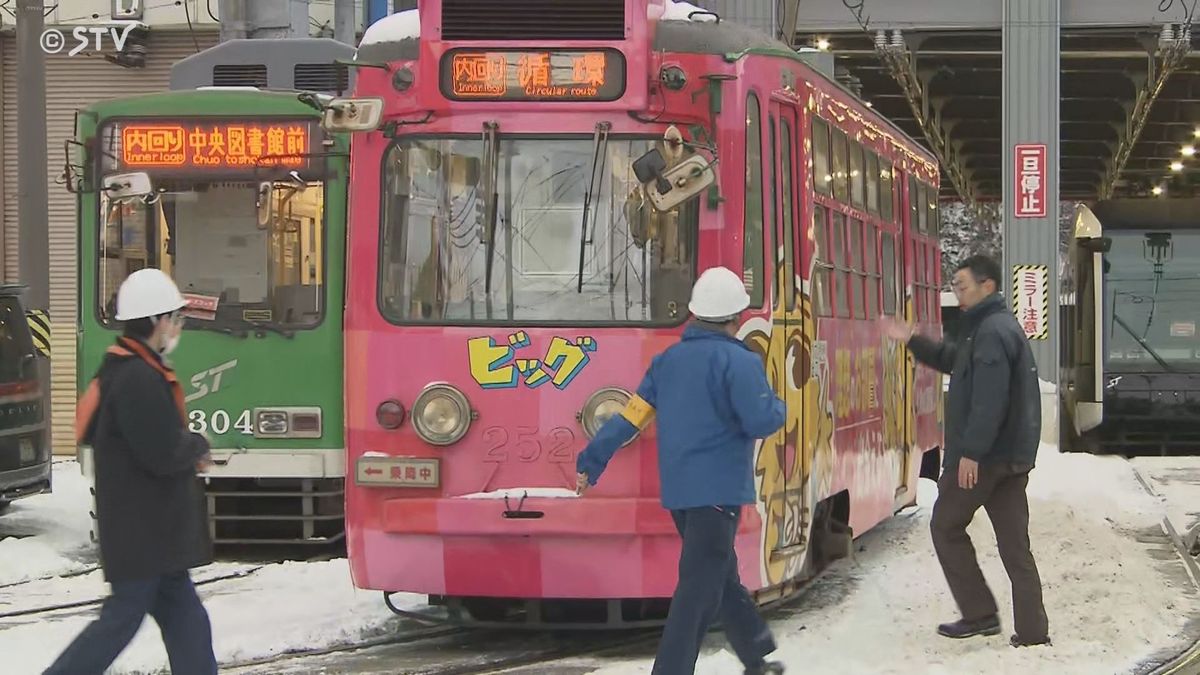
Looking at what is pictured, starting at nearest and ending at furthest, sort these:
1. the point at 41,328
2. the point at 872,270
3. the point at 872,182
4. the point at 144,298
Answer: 1. the point at 144,298
2. the point at 872,270
3. the point at 872,182
4. the point at 41,328

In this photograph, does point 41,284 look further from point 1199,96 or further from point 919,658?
point 1199,96

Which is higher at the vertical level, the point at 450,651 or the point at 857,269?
the point at 857,269

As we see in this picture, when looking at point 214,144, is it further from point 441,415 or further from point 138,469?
point 138,469

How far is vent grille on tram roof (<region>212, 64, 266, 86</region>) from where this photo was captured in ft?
45.6

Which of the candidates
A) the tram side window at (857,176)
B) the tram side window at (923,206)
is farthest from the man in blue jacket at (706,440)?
the tram side window at (923,206)

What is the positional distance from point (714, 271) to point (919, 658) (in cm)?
232

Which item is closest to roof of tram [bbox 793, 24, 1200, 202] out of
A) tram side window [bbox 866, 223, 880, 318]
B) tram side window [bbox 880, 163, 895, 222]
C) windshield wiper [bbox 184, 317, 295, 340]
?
tram side window [bbox 880, 163, 895, 222]

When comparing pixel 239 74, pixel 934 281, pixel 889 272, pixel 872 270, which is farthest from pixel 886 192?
pixel 239 74

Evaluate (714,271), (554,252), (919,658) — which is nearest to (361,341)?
(554,252)

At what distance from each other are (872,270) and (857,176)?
67 cm

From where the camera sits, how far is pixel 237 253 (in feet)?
40.4

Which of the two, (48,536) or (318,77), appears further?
(318,77)

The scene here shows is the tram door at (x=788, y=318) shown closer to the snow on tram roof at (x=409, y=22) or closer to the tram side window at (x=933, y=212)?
the snow on tram roof at (x=409, y=22)
